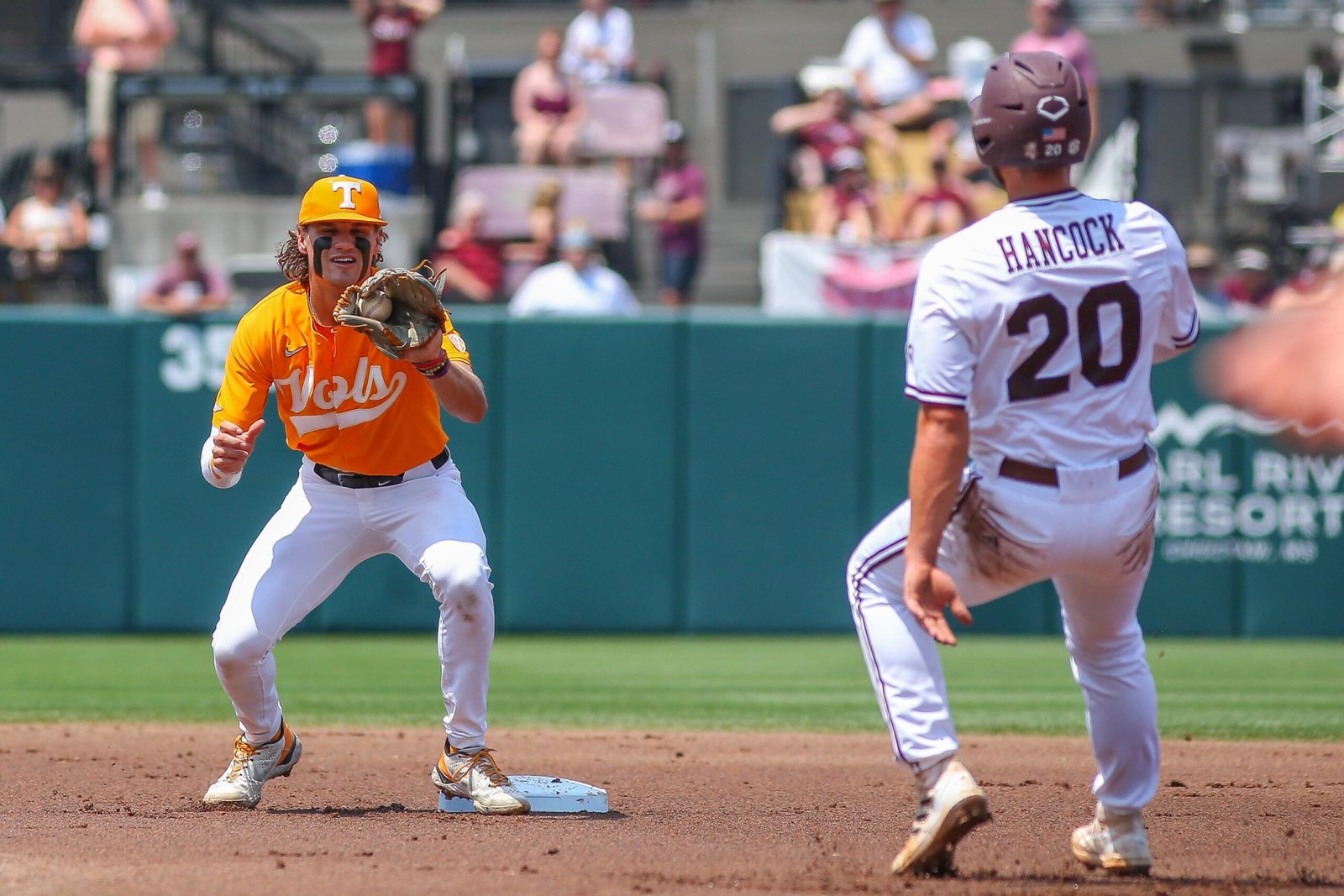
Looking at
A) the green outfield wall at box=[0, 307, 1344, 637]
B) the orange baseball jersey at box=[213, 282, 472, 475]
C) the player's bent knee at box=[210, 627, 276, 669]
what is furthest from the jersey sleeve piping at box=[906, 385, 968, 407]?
the green outfield wall at box=[0, 307, 1344, 637]

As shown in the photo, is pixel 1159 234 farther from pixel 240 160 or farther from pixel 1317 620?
pixel 240 160

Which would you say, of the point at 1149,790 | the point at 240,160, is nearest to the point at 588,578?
the point at 240,160

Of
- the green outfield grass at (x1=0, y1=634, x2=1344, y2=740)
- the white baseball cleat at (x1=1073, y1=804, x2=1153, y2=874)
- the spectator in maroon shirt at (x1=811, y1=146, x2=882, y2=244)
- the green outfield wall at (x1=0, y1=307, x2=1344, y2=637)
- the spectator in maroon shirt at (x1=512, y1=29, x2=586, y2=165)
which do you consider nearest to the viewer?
the white baseball cleat at (x1=1073, y1=804, x2=1153, y2=874)

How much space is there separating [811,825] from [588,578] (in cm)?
620

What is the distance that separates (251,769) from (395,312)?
5.54 feet

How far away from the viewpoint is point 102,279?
1331 cm

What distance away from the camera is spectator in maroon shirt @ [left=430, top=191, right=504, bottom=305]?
1288 centimetres

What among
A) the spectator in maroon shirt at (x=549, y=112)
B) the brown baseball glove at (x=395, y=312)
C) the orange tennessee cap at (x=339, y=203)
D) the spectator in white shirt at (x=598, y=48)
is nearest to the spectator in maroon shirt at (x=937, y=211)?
the spectator in maroon shirt at (x=549, y=112)

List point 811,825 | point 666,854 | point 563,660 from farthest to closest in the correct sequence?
point 563,660 → point 811,825 → point 666,854

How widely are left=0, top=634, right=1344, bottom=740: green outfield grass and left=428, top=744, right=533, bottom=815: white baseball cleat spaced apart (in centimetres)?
236

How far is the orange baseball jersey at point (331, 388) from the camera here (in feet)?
17.8

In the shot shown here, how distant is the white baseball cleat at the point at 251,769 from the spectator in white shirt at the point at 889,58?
944 cm

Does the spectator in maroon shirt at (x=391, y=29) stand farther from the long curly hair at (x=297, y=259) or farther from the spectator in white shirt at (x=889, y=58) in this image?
the long curly hair at (x=297, y=259)

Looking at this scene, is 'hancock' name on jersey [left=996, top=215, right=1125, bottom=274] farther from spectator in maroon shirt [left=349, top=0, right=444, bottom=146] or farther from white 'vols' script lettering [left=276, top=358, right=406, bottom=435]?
spectator in maroon shirt [left=349, top=0, right=444, bottom=146]
